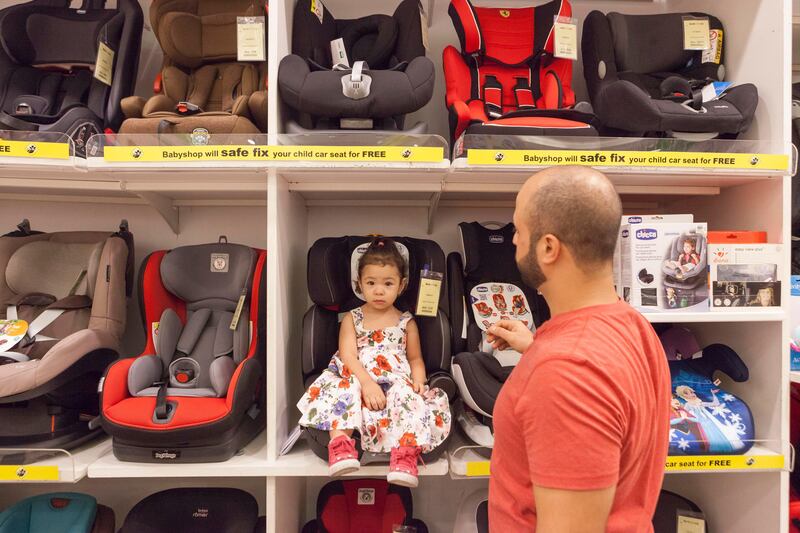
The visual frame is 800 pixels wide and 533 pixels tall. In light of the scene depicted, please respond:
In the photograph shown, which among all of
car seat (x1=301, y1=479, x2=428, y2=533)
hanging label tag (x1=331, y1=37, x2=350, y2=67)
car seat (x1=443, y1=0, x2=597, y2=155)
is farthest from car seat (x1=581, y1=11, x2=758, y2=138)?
car seat (x1=301, y1=479, x2=428, y2=533)

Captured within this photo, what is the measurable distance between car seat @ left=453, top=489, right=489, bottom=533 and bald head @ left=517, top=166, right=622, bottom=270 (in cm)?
123

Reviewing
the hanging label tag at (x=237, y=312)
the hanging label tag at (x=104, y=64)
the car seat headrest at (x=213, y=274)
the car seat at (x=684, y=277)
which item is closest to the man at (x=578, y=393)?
the car seat at (x=684, y=277)

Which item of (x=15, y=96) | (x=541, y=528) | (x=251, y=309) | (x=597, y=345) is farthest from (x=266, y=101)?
(x=541, y=528)

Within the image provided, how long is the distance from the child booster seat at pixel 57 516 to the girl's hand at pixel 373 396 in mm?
1105

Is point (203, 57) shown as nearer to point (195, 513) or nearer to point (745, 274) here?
point (195, 513)

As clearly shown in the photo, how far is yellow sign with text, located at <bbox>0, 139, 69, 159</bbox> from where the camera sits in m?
1.50

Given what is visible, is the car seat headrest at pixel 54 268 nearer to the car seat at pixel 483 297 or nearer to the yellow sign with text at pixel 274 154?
the yellow sign with text at pixel 274 154

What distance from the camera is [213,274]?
192cm

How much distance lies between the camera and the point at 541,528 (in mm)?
805

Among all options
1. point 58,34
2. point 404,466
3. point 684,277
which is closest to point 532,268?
point 404,466

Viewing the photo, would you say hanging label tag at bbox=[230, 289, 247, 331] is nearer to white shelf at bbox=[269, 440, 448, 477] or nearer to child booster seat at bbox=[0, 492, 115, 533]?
white shelf at bbox=[269, 440, 448, 477]

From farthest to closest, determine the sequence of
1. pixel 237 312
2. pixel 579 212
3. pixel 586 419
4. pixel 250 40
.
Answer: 1. pixel 237 312
2. pixel 250 40
3. pixel 579 212
4. pixel 586 419

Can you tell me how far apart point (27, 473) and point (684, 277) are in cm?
209

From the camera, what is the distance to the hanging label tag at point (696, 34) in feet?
6.31
